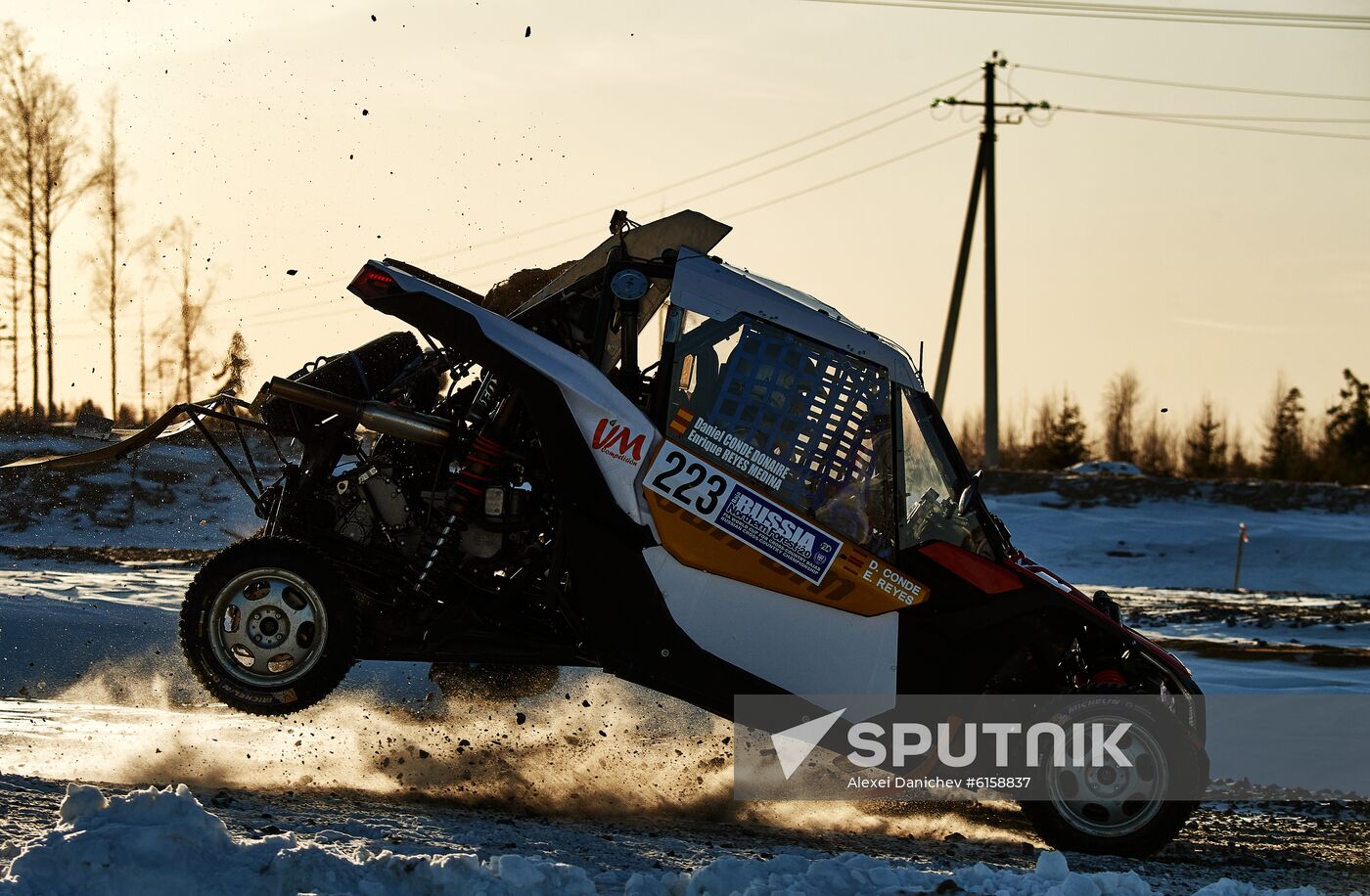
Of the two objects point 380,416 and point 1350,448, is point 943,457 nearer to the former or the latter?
point 380,416

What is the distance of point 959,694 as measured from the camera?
24.4ft

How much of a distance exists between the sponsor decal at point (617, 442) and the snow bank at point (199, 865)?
2.34 metres

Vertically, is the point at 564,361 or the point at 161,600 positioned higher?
the point at 564,361

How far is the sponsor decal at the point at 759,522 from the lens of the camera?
7.25 m

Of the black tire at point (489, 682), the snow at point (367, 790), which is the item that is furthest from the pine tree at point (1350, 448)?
the black tire at point (489, 682)

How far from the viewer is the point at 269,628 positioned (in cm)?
750

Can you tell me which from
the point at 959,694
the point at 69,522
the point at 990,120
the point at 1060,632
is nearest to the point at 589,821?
the point at 959,694

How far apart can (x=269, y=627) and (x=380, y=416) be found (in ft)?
3.67

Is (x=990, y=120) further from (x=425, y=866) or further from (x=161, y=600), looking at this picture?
(x=425, y=866)

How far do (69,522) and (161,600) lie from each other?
33.9 feet

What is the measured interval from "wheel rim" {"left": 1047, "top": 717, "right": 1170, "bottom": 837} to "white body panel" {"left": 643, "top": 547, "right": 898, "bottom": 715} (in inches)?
35.6

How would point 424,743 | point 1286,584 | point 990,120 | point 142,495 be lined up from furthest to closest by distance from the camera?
point 990,120 → point 1286,584 → point 142,495 → point 424,743

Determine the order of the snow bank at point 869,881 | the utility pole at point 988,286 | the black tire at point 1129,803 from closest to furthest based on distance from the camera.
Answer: the snow bank at point 869,881 → the black tire at point 1129,803 → the utility pole at point 988,286

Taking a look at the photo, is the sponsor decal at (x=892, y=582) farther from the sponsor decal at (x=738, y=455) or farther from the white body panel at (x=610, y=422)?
the white body panel at (x=610, y=422)
